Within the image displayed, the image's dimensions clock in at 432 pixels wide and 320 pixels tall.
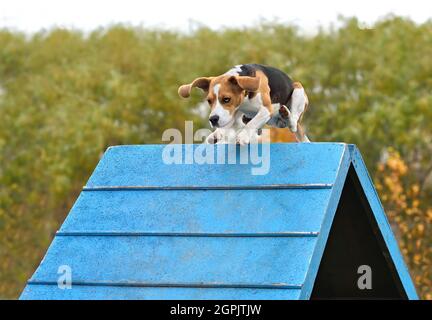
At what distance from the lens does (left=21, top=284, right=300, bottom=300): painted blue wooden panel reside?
3.85m

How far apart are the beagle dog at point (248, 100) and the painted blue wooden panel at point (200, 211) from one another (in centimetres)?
33

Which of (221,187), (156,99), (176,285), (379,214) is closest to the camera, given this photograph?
(176,285)

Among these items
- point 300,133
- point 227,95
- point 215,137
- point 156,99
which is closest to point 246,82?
point 227,95

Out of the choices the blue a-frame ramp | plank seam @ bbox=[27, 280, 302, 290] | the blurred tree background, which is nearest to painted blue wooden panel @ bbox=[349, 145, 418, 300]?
the blue a-frame ramp

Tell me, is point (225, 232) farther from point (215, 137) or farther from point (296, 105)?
point (296, 105)

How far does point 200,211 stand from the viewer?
4379 millimetres

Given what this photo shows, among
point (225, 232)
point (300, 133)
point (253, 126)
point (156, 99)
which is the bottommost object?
point (225, 232)

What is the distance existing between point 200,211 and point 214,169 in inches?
10.3

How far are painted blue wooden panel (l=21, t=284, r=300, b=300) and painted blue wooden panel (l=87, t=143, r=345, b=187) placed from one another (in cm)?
63

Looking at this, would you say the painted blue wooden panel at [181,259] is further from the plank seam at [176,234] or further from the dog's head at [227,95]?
the dog's head at [227,95]

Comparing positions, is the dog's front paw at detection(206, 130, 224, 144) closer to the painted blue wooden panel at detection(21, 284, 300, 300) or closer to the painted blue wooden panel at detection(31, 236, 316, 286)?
the painted blue wooden panel at detection(31, 236, 316, 286)

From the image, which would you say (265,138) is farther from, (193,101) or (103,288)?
(193,101)
